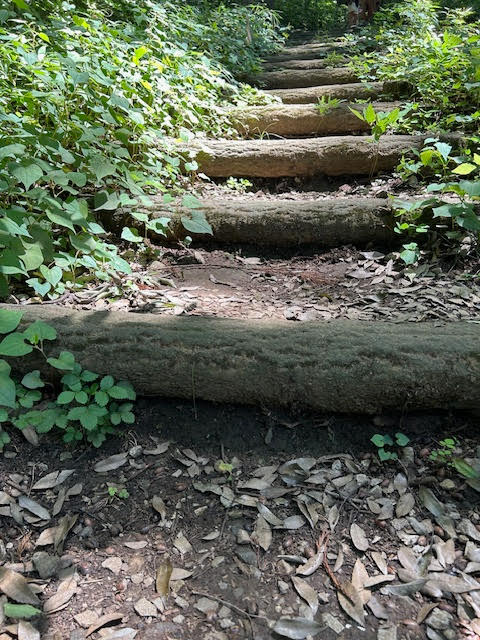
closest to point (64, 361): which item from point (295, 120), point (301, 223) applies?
point (301, 223)

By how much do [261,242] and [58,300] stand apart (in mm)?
1215

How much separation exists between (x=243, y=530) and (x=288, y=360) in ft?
1.82

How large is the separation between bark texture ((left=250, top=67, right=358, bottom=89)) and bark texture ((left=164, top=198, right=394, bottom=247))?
3.14 meters

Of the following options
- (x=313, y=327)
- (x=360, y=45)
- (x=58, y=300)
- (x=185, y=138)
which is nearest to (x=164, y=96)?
(x=185, y=138)

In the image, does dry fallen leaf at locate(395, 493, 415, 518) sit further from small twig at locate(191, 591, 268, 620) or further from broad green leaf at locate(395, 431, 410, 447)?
small twig at locate(191, 591, 268, 620)

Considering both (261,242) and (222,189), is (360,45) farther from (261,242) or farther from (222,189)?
(261,242)

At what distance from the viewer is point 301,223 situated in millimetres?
2650

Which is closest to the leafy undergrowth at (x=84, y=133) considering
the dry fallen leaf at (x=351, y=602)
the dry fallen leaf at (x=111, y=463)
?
the dry fallen leaf at (x=111, y=463)

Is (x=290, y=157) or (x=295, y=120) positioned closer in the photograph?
(x=290, y=157)

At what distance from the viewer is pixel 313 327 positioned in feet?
5.60

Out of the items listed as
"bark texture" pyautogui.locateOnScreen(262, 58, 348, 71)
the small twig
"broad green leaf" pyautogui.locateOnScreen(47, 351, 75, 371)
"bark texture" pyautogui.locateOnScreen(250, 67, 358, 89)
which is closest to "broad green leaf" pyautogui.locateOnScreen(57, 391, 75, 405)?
"broad green leaf" pyautogui.locateOnScreen(47, 351, 75, 371)

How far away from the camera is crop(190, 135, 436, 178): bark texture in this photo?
3225 millimetres

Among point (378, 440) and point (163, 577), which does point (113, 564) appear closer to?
point (163, 577)

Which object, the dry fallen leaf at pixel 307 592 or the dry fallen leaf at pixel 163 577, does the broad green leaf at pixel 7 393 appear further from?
the dry fallen leaf at pixel 307 592
